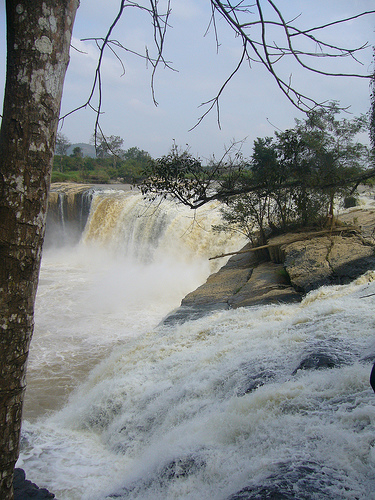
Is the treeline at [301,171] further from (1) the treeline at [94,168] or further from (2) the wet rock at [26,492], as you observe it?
(1) the treeline at [94,168]

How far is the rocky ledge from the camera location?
21.8ft

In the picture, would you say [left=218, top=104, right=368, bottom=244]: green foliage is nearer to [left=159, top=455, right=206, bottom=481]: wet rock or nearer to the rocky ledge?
the rocky ledge

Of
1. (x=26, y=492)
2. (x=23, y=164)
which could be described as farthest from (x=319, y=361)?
(x=23, y=164)

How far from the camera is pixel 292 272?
7.08 m

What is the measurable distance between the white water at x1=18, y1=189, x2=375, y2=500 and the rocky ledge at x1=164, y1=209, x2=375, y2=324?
558 mm

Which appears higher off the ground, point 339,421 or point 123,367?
point 339,421

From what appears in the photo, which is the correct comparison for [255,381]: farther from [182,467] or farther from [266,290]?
[266,290]

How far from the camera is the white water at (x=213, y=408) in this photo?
2.22 metres

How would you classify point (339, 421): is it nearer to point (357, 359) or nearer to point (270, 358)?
point (357, 359)

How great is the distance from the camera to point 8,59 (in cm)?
107

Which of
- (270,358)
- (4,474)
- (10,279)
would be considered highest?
(10,279)

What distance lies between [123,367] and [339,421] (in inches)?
138

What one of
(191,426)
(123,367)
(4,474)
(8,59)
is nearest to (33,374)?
(123,367)

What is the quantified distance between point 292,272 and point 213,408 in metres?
4.12
